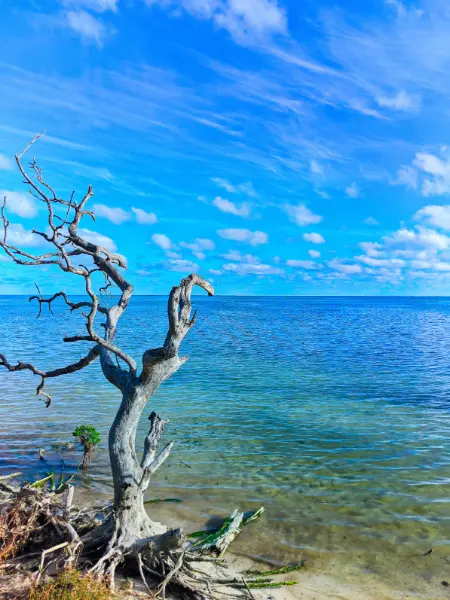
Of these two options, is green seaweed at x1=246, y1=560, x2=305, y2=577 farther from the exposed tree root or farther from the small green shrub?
the small green shrub

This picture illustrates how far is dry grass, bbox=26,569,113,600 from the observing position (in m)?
5.76

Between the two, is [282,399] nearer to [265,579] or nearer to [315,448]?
[315,448]

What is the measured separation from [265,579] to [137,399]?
3684mm

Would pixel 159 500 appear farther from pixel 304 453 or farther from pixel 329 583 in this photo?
pixel 304 453

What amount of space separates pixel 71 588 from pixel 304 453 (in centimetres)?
984

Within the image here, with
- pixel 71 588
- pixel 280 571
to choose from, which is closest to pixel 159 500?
pixel 280 571

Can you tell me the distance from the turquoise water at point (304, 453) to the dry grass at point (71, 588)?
13.0ft

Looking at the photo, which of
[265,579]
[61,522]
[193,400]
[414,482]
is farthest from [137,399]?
[193,400]

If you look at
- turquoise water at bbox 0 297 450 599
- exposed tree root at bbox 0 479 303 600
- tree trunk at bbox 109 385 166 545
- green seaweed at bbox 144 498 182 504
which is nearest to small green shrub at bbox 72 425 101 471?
turquoise water at bbox 0 297 450 599

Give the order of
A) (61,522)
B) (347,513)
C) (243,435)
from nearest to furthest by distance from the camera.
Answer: (61,522) < (347,513) < (243,435)

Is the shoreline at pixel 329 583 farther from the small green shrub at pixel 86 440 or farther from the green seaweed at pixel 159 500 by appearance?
the small green shrub at pixel 86 440

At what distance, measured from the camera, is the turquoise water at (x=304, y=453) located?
9570mm

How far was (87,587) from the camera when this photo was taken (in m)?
6.04

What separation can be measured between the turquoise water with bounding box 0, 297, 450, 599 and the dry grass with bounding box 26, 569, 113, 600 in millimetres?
3974
